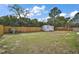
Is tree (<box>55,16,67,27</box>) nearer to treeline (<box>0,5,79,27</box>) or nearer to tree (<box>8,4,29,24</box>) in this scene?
treeline (<box>0,5,79,27</box>)

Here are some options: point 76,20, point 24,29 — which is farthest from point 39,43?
point 76,20

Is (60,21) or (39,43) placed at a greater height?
(60,21)

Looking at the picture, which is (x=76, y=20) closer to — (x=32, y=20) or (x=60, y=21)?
(x=60, y=21)

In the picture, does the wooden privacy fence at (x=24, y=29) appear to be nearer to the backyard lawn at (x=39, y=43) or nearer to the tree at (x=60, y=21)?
the backyard lawn at (x=39, y=43)

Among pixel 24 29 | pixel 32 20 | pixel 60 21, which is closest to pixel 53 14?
pixel 60 21

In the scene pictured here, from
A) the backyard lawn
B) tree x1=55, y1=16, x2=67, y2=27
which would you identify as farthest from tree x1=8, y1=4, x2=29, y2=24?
tree x1=55, y1=16, x2=67, y2=27

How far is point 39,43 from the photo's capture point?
246 centimetres

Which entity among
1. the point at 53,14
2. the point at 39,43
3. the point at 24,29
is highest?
the point at 53,14

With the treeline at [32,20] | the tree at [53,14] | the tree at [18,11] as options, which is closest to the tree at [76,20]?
the treeline at [32,20]

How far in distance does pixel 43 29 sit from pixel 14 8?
13.6 inches

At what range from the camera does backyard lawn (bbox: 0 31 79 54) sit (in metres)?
2.45

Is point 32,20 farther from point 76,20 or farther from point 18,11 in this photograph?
point 76,20
